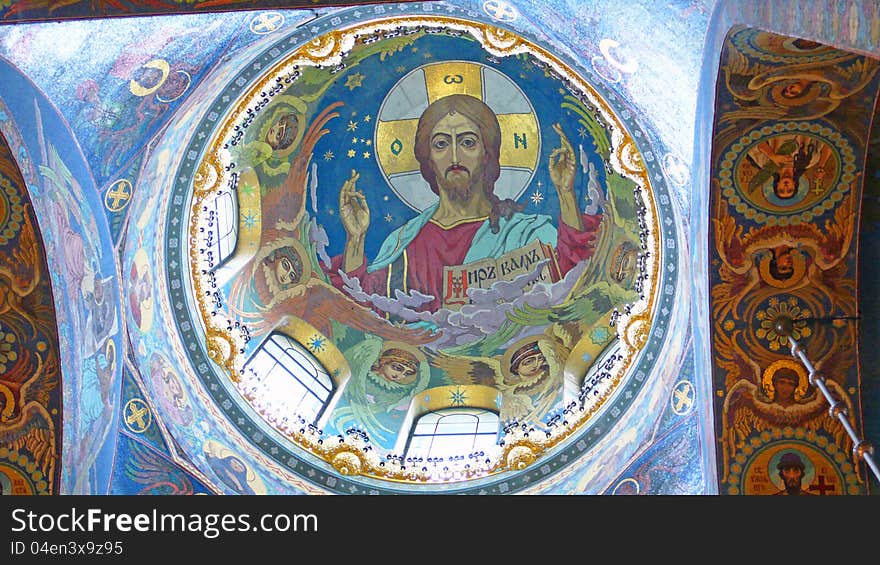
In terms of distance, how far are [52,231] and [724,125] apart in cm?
613

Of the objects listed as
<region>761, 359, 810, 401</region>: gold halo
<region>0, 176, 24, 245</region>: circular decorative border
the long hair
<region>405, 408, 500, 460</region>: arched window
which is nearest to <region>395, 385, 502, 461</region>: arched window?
<region>405, 408, 500, 460</region>: arched window

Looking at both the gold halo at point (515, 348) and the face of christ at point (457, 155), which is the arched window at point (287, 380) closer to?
the gold halo at point (515, 348)

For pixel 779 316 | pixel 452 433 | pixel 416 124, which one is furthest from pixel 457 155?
pixel 779 316

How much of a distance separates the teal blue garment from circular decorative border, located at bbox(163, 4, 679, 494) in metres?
2.52

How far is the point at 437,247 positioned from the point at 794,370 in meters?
5.76

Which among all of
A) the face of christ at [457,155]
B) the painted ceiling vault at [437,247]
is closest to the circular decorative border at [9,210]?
the painted ceiling vault at [437,247]

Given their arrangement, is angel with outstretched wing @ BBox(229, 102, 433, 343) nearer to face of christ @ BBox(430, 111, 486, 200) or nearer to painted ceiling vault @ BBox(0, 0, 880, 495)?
painted ceiling vault @ BBox(0, 0, 880, 495)

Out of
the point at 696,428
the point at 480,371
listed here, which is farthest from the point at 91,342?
the point at 696,428

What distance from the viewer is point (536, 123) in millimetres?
13945

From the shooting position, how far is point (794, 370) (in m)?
10.3

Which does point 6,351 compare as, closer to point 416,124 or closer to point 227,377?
point 227,377

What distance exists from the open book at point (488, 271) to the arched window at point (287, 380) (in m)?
1.93

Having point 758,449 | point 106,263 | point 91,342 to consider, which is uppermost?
point 106,263
